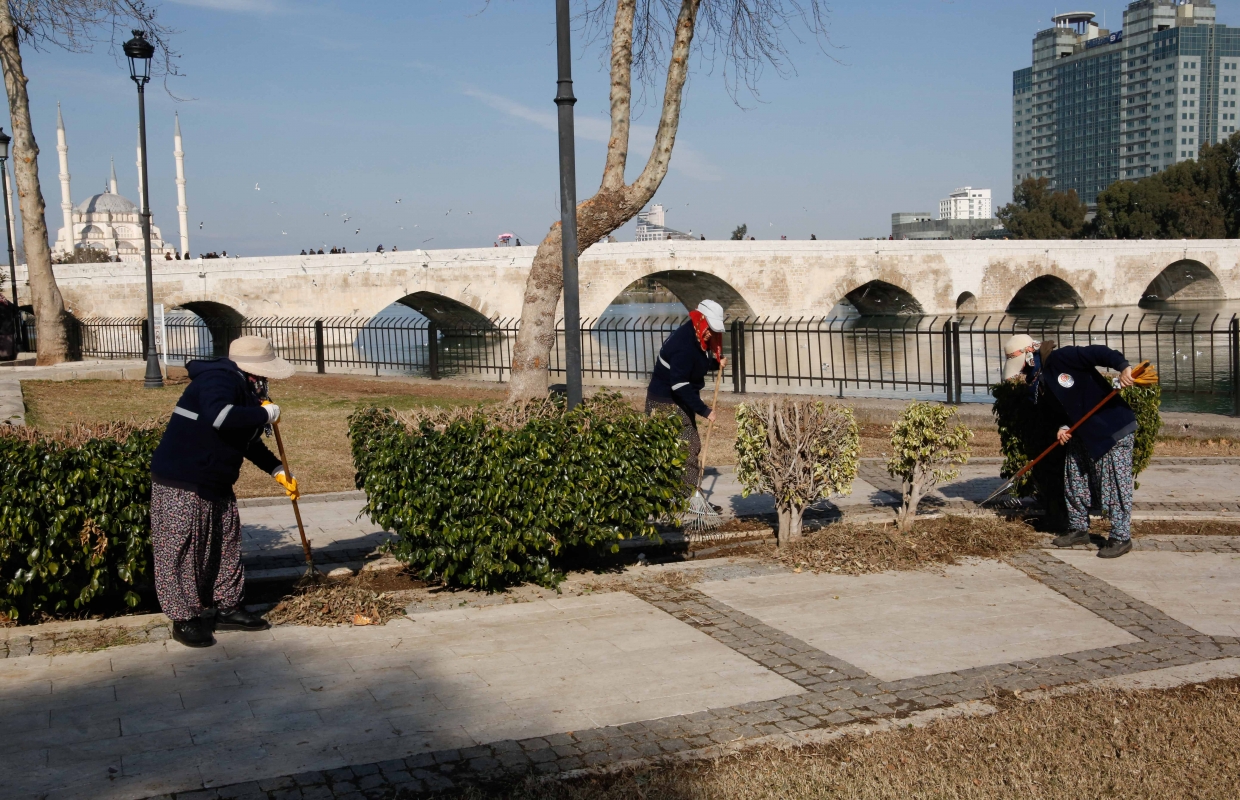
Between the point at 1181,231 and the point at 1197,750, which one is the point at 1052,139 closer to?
the point at 1181,231

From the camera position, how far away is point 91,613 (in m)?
5.05

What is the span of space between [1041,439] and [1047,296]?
49.3m

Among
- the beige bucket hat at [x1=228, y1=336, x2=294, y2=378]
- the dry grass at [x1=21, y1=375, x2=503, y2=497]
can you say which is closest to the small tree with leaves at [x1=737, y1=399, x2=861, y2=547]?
the beige bucket hat at [x1=228, y1=336, x2=294, y2=378]

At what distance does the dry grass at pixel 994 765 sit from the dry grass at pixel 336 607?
196 centimetres

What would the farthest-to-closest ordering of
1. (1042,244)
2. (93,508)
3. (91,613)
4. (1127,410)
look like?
(1042,244)
(1127,410)
(91,613)
(93,508)

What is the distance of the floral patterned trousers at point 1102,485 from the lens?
19.7ft

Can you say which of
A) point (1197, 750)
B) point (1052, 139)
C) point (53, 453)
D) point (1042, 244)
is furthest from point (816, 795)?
point (1052, 139)

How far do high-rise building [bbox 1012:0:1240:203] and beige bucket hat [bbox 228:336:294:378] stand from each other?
15096 centimetres

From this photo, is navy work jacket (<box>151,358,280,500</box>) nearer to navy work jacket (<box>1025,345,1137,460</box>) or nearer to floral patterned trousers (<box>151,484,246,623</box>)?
floral patterned trousers (<box>151,484,246,623</box>)

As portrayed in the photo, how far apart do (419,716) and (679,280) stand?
3674 centimetres

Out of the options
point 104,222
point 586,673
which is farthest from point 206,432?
point 104,222

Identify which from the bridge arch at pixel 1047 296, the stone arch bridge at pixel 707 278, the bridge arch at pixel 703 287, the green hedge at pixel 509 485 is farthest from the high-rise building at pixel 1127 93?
the green hedge at pixel 509 485

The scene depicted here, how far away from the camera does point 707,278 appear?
127ft

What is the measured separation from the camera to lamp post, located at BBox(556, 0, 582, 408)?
21.0ft
